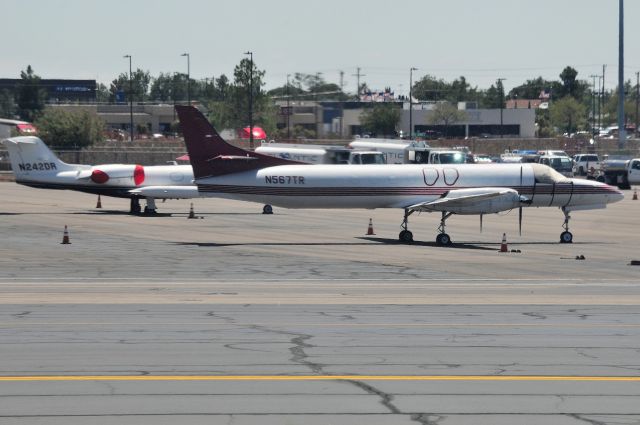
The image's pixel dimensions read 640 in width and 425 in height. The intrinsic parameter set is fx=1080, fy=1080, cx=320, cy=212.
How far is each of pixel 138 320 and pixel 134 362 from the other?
4367mm

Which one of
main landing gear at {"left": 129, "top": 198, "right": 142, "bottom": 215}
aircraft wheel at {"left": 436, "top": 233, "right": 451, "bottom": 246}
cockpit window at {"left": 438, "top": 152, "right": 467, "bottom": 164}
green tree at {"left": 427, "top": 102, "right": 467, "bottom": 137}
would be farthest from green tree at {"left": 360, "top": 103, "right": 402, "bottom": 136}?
aircraft wheel at {"left": 436, "top": 233, "right": 451, "bottom": 246}

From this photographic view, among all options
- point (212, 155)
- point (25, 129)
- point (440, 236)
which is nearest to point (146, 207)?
point (212, 155)

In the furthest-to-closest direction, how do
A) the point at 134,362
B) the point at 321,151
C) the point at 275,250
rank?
the point at 321,151 → the point at 275,250 → the point at 134,362

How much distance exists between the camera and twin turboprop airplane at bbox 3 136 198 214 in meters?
51.0

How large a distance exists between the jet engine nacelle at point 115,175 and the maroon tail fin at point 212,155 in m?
13.4

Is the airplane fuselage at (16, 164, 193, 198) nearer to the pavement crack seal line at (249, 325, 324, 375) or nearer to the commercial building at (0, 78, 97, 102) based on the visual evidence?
the pavement crack seal line at (249, 325, 324, 375)

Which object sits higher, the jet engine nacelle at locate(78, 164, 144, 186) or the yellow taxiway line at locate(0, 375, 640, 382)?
the jet engine nacelle at locate(78, 164, 144, 186)

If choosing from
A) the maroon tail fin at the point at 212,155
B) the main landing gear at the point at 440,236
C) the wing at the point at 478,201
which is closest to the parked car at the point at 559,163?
the wing at the point at 478,201

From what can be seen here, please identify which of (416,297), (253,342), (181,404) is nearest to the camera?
(181,404)

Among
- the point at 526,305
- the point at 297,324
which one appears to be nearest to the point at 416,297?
the point at 526,305

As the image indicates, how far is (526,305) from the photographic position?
71.2 ft

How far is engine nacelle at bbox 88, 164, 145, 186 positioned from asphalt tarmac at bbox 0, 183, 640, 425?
1274cm

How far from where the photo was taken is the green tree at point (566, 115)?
7165 inches

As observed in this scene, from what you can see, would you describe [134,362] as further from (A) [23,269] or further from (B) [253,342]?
(A) [23,269]
